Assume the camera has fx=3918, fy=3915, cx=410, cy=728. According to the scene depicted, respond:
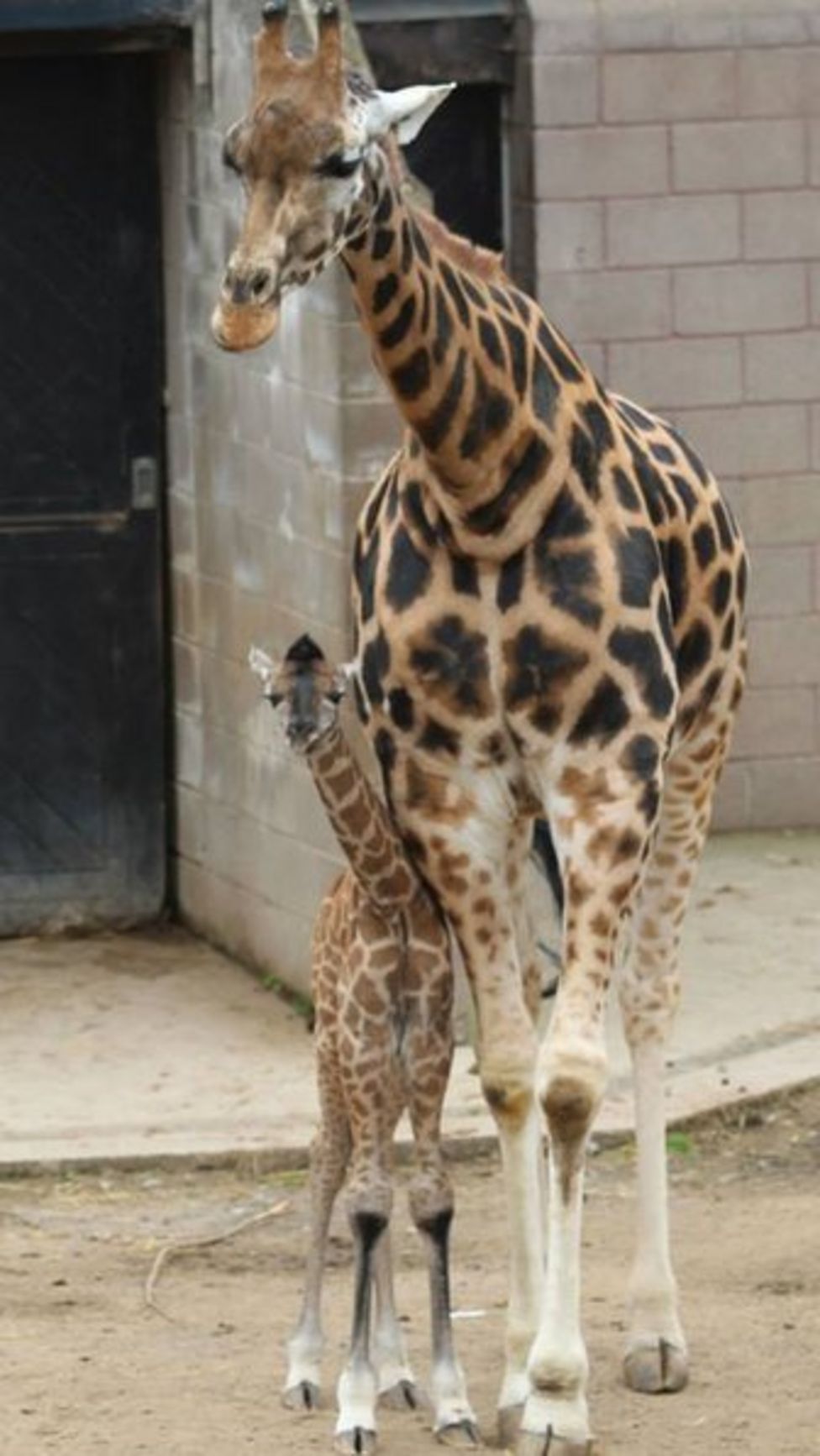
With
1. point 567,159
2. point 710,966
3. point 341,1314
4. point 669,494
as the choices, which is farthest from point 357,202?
point 567,159

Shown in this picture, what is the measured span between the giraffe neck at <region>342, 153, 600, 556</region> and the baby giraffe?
0.43m

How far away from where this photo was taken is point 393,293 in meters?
7.20

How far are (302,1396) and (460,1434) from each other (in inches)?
15.3

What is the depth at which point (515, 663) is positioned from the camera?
7.45m

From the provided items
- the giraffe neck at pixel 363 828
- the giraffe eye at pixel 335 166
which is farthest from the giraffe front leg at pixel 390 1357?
the giraffe eye at pixel 335 166

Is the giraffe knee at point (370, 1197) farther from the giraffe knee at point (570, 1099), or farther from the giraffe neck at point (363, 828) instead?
the giraffe neck at point (363, 828)

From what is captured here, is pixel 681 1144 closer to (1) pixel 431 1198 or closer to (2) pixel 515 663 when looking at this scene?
(1) pixel 431 1198

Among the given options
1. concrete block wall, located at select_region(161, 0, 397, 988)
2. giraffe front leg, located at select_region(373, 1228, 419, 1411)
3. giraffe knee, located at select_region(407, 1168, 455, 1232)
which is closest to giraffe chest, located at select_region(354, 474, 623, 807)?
giraffe knee, located at select_region(407, 1168, 455, 1232)

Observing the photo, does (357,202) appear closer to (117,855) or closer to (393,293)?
(393,293)

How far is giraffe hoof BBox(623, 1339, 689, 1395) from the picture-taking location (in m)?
8.13

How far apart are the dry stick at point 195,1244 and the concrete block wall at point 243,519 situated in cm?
146

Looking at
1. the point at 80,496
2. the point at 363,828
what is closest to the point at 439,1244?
the point at 363,828

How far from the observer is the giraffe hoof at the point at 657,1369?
8133 mm

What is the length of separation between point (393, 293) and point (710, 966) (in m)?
4.64
